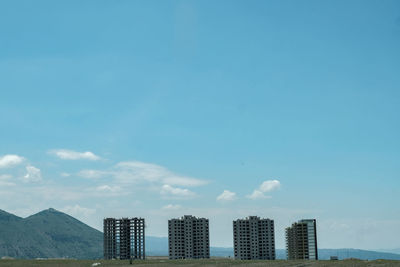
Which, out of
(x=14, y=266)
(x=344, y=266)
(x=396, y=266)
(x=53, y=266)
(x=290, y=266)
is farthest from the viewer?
(x=53, y=266)

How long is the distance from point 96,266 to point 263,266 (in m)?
60.5

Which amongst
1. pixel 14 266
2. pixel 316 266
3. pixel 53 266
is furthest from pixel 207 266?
pixel 14 266

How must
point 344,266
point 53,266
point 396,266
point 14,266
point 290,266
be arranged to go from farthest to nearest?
point 53,266 → point 14,266 → point 290,266 → point 344,266 → point 396,266

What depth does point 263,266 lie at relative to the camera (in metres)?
161

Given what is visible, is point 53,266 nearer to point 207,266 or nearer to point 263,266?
point 207,266

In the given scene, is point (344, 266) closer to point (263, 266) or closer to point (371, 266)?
point (371, 266)

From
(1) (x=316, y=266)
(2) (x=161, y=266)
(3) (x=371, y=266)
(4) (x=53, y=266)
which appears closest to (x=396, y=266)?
(3) (x=371, y=266)

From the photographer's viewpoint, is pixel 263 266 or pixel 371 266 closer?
pixel 371 266

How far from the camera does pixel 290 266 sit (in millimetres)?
151875

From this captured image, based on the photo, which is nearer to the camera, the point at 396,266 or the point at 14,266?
the point at 396,266

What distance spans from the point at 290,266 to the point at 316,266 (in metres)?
12.3

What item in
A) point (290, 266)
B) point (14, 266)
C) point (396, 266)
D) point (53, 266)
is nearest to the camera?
point (396, 266)

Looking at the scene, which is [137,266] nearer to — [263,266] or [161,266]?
[161,266]

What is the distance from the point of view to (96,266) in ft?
553
